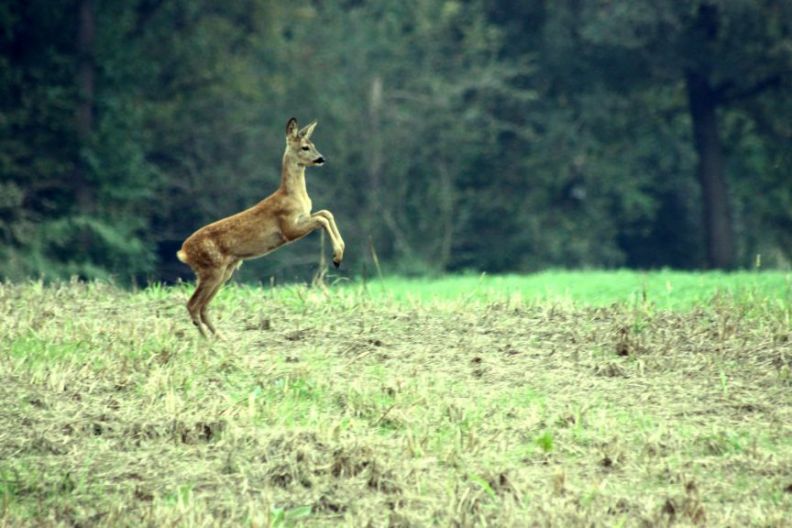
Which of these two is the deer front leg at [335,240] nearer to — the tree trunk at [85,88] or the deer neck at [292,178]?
the deer neck at [292,178]

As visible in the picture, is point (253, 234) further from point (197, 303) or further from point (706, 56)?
point (706, 56)

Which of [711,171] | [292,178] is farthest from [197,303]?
[711,171]

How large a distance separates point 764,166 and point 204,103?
12765 millimetres

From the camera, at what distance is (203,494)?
777cm

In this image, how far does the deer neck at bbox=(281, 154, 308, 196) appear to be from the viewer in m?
11.3

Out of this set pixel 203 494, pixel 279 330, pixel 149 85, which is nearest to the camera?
pixel 203 494

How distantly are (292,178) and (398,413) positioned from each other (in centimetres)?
298

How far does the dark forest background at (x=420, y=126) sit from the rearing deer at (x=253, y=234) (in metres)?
16.6

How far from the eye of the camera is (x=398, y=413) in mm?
8883

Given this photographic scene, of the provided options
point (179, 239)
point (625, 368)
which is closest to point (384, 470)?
point (625, 368)

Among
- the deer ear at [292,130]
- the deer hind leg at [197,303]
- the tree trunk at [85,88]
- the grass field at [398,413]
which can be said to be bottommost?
the grass field at [398,413]

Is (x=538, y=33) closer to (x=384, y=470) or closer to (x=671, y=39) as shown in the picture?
(x=671, y=39)

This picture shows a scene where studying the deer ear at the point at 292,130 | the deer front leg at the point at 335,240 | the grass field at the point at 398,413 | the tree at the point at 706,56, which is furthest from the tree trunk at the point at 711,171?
the deer front leg at the point at 335,240

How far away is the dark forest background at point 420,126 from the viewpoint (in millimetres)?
29922
